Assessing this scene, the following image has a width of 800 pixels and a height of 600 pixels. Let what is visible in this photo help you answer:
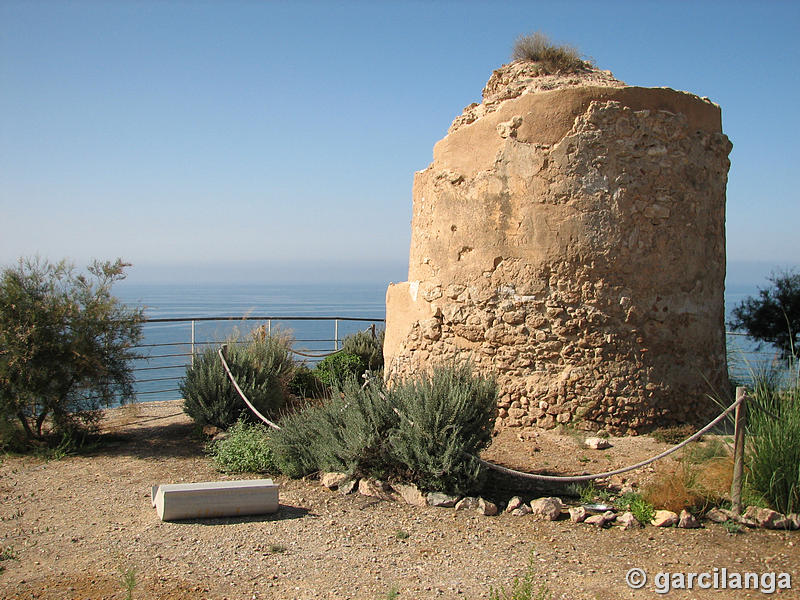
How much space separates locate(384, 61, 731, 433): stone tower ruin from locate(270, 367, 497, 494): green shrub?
4.41 ft

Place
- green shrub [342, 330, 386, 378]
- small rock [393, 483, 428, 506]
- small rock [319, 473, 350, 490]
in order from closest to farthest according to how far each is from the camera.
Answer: small rock [393, 483, 428, 506]
small rock [319, 473, 350, 490]
green shrub [342, 330, 386, 378]

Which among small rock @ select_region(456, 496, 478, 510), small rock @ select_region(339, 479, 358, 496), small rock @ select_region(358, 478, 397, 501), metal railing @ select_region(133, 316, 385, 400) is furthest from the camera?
metal railing @ select_region(133, 316, 385, 400)

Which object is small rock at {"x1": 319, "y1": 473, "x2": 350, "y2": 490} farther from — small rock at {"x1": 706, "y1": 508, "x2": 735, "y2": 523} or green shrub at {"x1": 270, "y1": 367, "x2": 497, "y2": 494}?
small rock at {"x1": 706, "y1": 508, "x2": 735, "y2": 523}

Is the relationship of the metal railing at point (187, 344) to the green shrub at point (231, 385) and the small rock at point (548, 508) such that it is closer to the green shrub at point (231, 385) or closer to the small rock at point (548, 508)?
the green shrub at point (231, 385)

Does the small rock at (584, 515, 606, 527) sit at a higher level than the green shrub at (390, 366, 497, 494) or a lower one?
lower

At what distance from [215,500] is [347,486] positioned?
50.6 inches

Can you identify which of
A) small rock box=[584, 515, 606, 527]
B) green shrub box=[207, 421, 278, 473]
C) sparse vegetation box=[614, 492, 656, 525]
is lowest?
green shrub box=[207, 421, 278, 473]

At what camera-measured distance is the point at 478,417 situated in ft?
20.1

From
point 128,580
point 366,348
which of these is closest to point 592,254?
point 128,580

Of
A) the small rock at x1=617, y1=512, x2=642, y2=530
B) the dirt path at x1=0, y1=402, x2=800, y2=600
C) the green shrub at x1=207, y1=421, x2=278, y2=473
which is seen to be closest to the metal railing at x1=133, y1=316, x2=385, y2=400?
the green shrub at x1=207, y1=421, x2=278, y2=473

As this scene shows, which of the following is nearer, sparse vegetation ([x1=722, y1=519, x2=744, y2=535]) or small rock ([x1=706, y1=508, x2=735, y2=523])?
sparse vegetation ([x1=722, y1=519, x2=744, y2=535])

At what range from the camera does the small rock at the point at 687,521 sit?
494cm

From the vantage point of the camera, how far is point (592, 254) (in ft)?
23.8

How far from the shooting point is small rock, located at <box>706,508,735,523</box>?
501 centimetres
